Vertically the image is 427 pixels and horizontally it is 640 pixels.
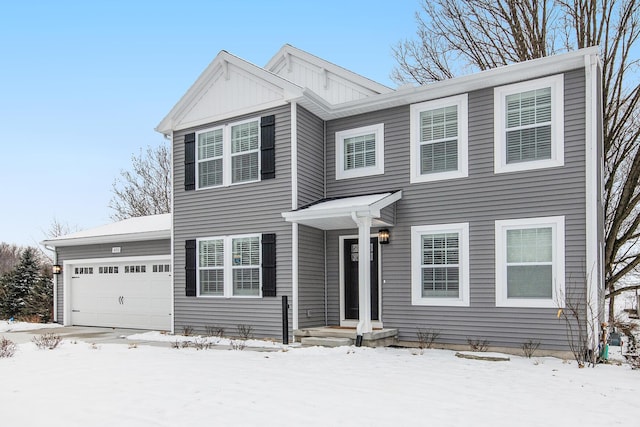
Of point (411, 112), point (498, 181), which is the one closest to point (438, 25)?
point (411, 112)

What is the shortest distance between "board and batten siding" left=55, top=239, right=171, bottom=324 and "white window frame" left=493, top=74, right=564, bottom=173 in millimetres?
8552

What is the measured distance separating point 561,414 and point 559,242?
3999 mm

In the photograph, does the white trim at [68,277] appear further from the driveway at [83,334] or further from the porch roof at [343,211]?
the porch roof at [343,211]

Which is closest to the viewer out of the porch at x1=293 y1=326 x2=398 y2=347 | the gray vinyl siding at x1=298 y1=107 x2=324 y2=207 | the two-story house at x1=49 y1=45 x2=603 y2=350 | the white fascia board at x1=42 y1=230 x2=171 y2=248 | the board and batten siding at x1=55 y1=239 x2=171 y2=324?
the two-story house at x1=49 y1=45 x2=603 y2=350

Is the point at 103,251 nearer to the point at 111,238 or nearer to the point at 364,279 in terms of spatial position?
the point at 111,238

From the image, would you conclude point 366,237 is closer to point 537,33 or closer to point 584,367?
point 584,367

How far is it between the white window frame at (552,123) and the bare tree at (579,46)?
5.83 meters

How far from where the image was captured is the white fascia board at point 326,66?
Result: 11820 mm

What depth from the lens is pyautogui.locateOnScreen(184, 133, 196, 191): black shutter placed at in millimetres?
→ 11719

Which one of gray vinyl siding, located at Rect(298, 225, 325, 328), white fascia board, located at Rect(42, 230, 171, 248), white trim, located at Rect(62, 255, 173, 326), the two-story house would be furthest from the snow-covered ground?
gray vinyl siding, located at Rect(298, 225, 325, 328)

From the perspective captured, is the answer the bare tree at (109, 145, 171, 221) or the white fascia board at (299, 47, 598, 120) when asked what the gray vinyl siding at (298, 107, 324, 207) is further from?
the bare tree at (109, 145, 171, 221)

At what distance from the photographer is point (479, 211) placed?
30.0 ft

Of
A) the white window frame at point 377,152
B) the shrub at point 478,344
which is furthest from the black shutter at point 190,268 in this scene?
the shrub at point 478,344

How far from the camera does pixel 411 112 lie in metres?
9.93
